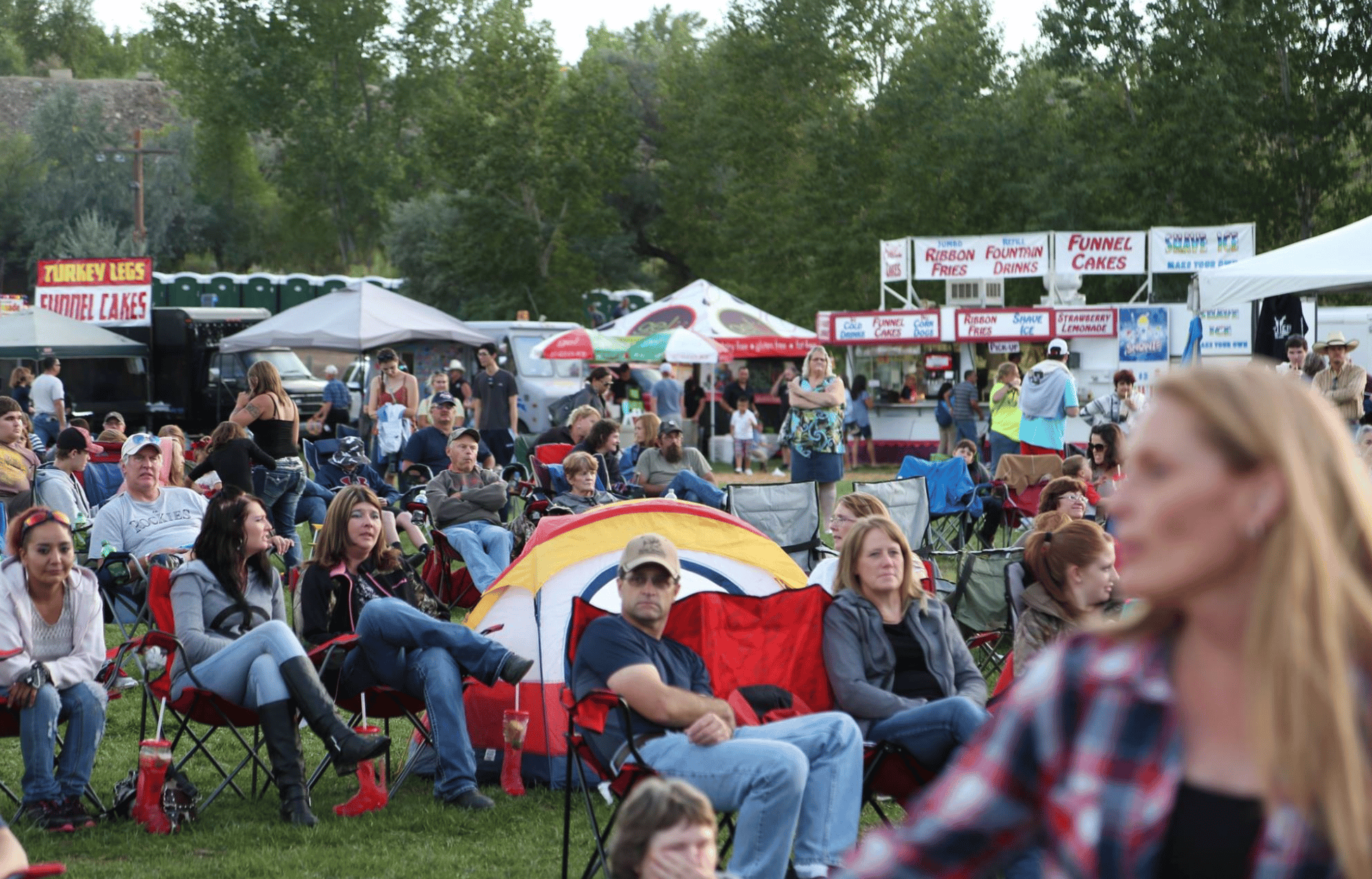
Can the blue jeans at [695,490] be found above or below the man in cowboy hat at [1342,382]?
below

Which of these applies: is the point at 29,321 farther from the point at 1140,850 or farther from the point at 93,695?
the point at 1140,850

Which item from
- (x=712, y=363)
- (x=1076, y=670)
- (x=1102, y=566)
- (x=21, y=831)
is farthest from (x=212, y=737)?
(x=712, y=363)

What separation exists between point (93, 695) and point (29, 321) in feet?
60.3

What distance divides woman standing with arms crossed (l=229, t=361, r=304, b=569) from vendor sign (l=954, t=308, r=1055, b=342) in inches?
560

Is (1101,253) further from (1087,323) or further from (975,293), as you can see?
(1087,323)

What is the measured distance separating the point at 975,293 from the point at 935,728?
20.7 m

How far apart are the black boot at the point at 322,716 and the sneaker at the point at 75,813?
2.61ft

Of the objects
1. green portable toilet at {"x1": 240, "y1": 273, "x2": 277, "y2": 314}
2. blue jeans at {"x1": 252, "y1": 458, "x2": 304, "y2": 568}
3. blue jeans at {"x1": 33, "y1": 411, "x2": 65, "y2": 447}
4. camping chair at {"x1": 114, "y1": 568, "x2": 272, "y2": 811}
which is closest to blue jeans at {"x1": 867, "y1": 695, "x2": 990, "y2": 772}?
camping chair at {"x1": 114, "y1": 568, "x2": 272, "y2": 811}

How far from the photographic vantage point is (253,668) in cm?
519

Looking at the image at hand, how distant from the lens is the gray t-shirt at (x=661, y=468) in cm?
1026

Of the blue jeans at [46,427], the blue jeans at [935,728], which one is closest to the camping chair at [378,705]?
the blue jeans at [935,728]

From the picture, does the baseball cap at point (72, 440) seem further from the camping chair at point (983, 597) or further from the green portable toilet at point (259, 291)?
the green portable toilet at point (259, 291)

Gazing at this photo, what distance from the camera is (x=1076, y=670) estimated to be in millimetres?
1353

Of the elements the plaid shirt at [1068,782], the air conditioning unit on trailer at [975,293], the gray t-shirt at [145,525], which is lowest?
the gray t-shirt at [145,525]
